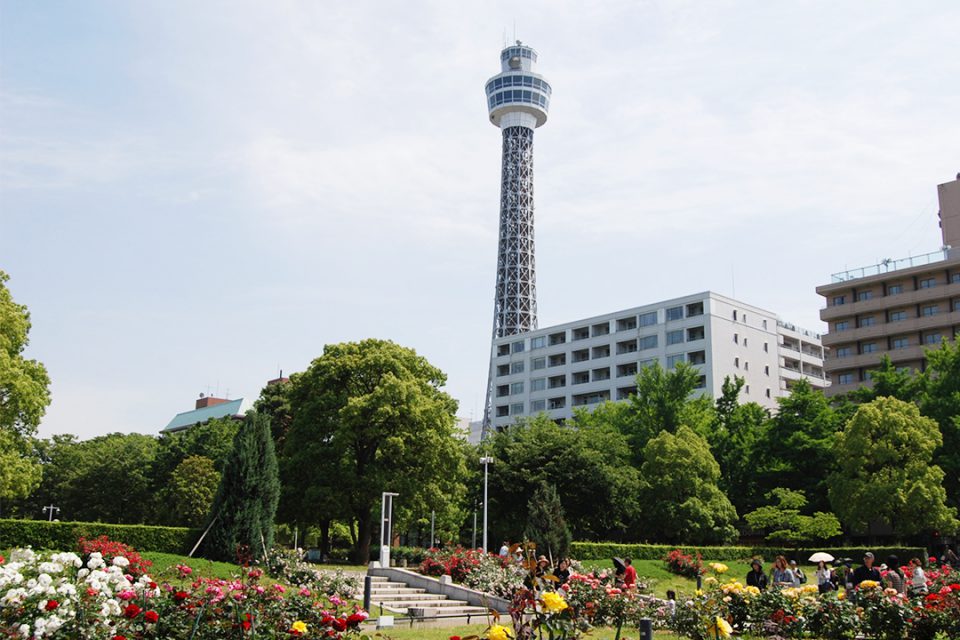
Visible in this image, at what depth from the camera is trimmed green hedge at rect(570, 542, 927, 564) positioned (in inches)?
1510

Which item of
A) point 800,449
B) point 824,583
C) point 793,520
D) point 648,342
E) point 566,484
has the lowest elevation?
point 824,583

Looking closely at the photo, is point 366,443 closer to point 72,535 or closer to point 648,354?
point 72,535

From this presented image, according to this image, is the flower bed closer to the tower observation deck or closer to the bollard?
the bollard

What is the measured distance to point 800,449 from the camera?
5300 centimetres

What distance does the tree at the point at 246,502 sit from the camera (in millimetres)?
29406

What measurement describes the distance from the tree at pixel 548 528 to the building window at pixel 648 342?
2181 inches

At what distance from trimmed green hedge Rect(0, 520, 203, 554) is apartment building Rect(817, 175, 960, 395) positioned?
205 ft

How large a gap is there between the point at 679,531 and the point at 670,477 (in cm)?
289

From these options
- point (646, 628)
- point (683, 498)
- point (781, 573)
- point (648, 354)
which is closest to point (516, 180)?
point (648, 354)

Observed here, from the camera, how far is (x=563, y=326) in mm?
98250

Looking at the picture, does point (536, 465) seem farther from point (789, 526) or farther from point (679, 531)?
point (789, 526)

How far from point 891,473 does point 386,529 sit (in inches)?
1051

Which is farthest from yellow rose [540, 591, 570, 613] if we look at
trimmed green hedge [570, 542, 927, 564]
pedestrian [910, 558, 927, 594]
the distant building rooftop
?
the distant building rooftop

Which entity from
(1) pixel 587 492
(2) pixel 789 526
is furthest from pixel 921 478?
(1) pixel 587 492
